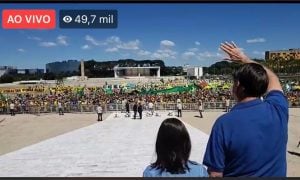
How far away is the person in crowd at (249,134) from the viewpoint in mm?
2533

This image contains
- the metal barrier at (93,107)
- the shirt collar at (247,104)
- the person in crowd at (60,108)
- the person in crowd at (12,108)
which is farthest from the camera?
the metal barrier at (93,107)

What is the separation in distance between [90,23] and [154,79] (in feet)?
139

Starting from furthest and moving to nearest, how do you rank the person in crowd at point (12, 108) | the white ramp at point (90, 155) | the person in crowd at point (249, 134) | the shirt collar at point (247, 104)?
the person in crowd at point (12, 108) → the white ramp at point (90, 155) → the shirt collar at point (247, 104) → the person in crowd at point (249, 134)

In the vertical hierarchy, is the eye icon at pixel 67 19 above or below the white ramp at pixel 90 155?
above

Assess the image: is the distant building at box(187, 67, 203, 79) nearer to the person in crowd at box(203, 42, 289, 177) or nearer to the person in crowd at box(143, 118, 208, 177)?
the person in crowd at box(203, 42, 289, 177)

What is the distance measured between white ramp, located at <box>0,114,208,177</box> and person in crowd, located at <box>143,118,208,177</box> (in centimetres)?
524

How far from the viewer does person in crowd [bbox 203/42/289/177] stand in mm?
2533

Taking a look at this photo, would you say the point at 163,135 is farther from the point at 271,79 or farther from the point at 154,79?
the point at 154,79

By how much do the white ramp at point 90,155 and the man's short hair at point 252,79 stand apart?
5.28 meters

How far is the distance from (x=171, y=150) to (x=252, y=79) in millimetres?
582

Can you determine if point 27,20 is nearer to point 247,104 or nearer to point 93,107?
point 247,104

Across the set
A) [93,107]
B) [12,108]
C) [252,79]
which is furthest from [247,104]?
[93,107]

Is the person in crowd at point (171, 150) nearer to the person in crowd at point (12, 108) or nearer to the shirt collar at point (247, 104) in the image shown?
the shirt collar at point (247, 104)

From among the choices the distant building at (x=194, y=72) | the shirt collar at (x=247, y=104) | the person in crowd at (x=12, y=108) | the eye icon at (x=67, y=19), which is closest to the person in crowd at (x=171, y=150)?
the shirt collar at (x=247, y=104)
